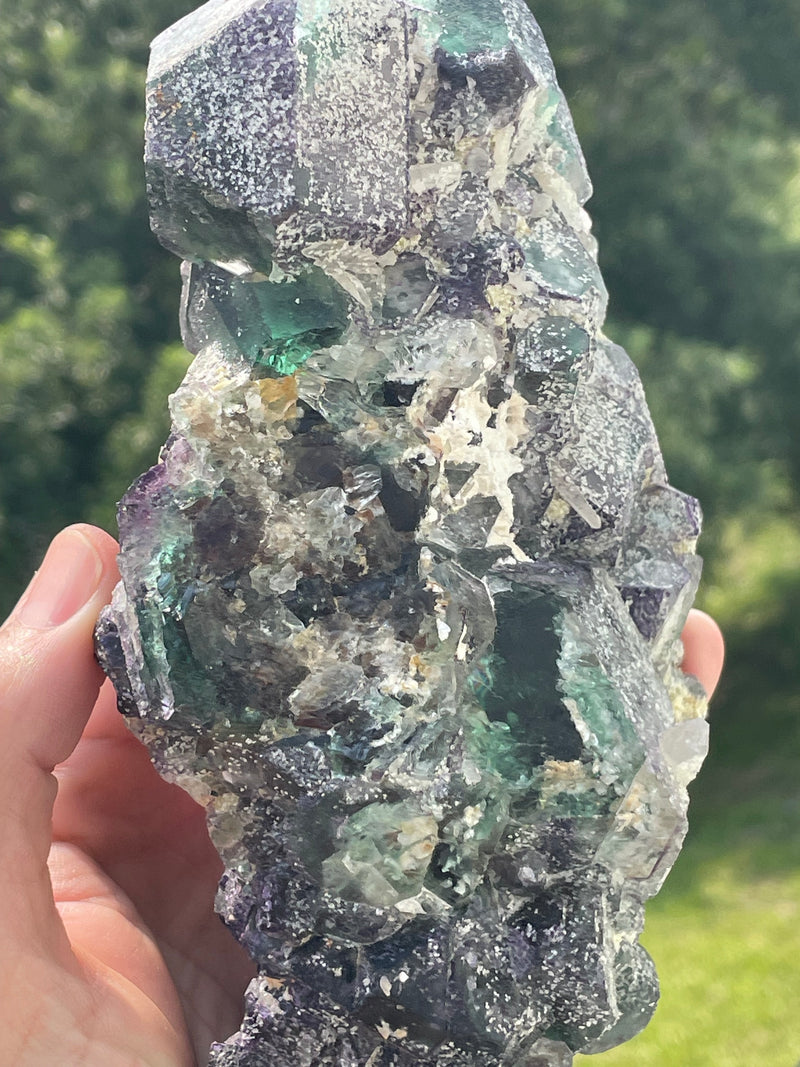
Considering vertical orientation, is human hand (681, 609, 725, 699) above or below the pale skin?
below

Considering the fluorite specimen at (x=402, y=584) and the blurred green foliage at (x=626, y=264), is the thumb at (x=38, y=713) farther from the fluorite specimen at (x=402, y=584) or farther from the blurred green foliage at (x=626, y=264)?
the blurred green foliage at (x=626, y=264)

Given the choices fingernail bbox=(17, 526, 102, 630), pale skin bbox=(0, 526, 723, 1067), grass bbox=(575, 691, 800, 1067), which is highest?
fingernail bbox=(17, 526, 102, 630)

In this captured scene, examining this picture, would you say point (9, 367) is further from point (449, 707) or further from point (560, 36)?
point (449, 707)

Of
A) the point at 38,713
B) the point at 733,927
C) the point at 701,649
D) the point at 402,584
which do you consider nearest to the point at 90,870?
the point at 38,713

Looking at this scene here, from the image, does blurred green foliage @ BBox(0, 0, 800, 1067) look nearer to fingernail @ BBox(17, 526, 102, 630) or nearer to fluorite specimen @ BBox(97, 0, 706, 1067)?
fingernail @ BBox(17, 526, 102, 630)

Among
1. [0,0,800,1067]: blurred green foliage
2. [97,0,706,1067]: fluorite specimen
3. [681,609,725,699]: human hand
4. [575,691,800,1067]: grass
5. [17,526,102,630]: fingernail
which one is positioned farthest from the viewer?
[0,0,800,1067]: blurred green foliage

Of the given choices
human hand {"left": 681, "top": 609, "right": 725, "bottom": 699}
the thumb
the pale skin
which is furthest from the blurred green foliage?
the thumb

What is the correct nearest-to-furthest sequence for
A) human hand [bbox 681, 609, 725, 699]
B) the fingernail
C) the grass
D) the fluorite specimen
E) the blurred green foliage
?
the fluorite specimen
the fingernail
human hand [bbox 681, 609, 725, 699]
the grass
the blurred green foliage

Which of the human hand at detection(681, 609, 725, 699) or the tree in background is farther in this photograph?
the tree in background

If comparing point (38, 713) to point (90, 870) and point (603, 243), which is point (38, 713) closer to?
point (90, 870)
